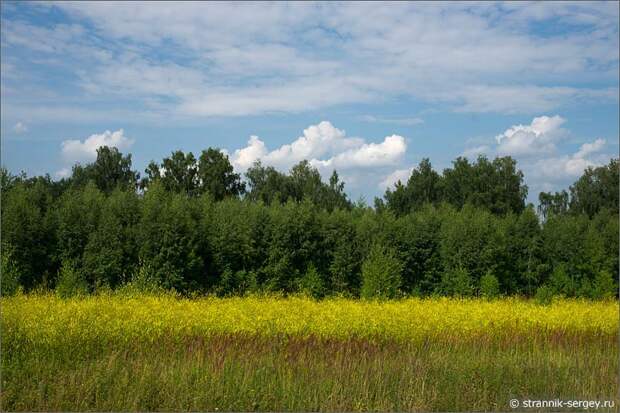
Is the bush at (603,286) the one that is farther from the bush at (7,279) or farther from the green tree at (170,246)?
the bush at (7,279)

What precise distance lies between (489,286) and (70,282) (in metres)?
14.4

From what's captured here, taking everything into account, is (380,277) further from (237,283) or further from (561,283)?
(561,283)

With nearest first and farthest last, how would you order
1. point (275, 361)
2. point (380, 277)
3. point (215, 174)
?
1. point (275, 361)
2. point (380, 277)
3. point (215, 174)

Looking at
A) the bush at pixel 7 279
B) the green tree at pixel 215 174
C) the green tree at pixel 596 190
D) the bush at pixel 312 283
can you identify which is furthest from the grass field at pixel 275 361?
the green tree at pixel 596 190

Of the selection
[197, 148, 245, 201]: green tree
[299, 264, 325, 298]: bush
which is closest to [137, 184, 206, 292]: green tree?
[299, 264, 325, 298]: bush

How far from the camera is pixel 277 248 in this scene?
21703 millimetres

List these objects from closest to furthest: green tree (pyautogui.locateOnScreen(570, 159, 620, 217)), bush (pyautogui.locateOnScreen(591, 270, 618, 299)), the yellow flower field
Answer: the yellow flower field < bush (pyautogui.locateOnScreen(591, 270, 618, 299)) < green tree (pyautogui.locateOnScreen(570, 159, 620, 217))

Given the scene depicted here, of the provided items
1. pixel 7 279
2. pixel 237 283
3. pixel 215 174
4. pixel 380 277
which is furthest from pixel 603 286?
pixel 215 174

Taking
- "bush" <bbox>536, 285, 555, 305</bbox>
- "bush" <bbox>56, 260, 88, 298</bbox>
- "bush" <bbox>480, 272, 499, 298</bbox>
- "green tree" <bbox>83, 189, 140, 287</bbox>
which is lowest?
"bush" <bbox>536, 285, 555, 305</bbox>

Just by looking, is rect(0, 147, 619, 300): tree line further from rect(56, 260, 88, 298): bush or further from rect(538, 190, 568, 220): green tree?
rect(538, 190, 568, 220): green tree

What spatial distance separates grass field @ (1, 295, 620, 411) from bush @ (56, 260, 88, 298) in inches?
169

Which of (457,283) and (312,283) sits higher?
(312,283)

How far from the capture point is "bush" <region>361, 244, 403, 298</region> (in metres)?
20.6

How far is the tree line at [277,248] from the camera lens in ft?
62.5
